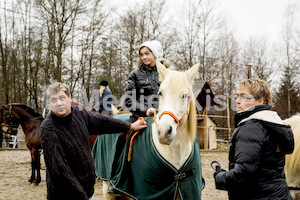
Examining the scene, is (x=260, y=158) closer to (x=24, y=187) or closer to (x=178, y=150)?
(x=178, y=150)

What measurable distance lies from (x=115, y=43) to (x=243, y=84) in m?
20.3

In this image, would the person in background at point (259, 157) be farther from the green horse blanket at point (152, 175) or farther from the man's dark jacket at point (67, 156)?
the man's dark jacket at point (67, 156)

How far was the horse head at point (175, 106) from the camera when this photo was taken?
2021 millimetres

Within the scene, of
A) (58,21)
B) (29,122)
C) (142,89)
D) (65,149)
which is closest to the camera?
(65,149)

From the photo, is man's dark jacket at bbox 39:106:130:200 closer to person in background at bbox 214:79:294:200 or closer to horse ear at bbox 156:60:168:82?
horse ear at bbox 156:60:168:82

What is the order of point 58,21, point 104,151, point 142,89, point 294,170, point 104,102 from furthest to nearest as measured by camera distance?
point 58,21 < point 104,102 < point 104,151 < point 142,89 < point 294,170

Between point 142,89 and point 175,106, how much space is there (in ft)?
2.84

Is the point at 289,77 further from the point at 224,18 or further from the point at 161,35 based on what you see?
the point at 161,35

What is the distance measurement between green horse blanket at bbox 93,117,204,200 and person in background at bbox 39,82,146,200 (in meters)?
0.52

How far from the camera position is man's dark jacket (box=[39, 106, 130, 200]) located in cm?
192

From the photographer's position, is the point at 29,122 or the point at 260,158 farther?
the point at 29,122

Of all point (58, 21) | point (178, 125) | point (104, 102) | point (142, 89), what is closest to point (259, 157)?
point (178, 125)

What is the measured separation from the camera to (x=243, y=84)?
200 cm

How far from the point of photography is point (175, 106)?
7.12 feet
